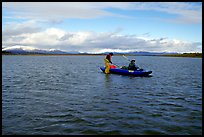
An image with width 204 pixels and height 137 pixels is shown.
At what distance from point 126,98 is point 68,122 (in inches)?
259

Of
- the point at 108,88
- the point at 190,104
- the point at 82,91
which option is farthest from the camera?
the point at 108,88

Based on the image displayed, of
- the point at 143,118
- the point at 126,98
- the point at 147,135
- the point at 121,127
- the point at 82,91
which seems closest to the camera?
the point at 147,135

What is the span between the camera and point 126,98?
695 inches

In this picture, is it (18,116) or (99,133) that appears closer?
(99,133)

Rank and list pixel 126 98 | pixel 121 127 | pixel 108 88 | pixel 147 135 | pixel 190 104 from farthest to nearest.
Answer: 1. pixel 108 88
2. pixel 126 98
3. pixel 190 104
4. pixel 121 127
5. pixel 147 135

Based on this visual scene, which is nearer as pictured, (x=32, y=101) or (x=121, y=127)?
(x=121, y=127)

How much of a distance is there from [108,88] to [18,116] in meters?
10.3

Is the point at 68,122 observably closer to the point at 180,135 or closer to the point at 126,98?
the point at 180,135

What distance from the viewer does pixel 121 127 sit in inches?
447

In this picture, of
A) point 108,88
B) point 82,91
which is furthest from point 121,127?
point 108,88

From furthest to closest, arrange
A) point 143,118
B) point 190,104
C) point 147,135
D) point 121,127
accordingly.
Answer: point 190,104 → point 143,118 → point 121,127 → point 147,135

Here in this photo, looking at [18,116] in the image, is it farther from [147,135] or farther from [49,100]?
[147,135]

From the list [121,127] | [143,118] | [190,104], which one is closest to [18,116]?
[121,127]

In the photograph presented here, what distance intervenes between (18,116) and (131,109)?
6037 millimetres
